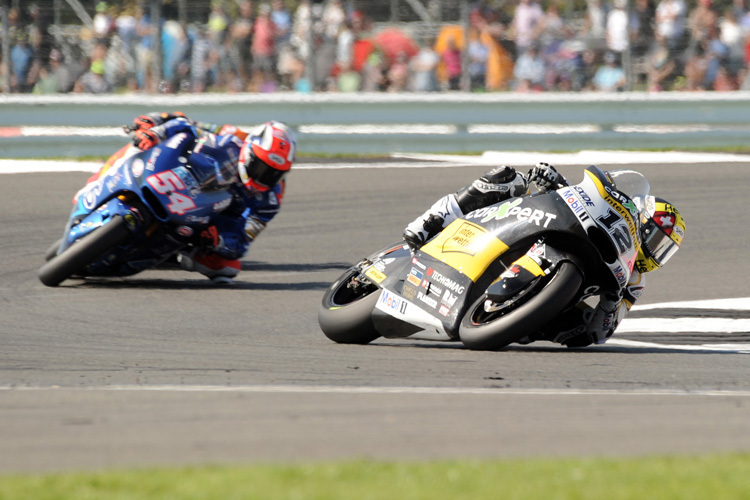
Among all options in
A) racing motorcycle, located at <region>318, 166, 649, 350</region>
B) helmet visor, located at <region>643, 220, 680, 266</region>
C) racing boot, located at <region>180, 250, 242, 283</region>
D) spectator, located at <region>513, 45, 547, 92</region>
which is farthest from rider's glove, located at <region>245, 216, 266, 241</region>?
spectator, located at <region>513, 45, 547, 92</region>

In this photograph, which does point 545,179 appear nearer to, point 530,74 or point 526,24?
point 526,24

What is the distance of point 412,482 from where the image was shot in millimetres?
3988

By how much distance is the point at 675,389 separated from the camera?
5840mm

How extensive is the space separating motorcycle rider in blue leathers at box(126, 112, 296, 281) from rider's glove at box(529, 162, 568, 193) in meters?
2.82

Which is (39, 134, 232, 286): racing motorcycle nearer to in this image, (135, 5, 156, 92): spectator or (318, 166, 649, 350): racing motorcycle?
(318, 166, 649, 350): racing motorcycle

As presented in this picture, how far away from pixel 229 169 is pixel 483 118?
5837 mm

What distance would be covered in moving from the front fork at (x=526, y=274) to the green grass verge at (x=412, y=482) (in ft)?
7.72

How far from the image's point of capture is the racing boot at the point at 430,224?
7160 millimetres

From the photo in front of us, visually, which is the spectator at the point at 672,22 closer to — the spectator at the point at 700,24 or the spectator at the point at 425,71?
the spectator at the point at 700,24

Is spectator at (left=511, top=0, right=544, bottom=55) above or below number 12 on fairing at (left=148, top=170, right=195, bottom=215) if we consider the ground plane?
above

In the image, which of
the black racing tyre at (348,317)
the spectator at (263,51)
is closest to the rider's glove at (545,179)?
the black racing tyre at (348,317)

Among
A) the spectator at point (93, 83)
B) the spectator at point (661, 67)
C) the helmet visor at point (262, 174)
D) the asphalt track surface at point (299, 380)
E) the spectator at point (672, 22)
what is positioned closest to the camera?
the asphalt track surface at point (299, 380)

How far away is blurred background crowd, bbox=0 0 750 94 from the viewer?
1402 cm

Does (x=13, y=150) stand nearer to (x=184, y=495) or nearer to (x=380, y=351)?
(x=380, y=351)
